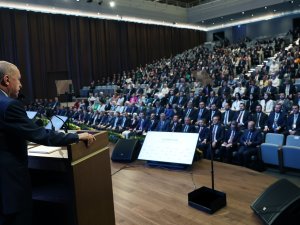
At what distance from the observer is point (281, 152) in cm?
492

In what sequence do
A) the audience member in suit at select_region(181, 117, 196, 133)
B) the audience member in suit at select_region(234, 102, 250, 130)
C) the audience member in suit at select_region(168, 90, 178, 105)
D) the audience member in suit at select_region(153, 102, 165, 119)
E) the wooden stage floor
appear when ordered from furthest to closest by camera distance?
the audience member in suit at select_region(168, 90, 178, 105) < the audience member in suit at select_region(153, 102, 165, 119) < the audience member in suit at select_region(234, 102, 250, 130) < the audience member in suit at select_region(181, 117, 196, 133) < the wooden stage floor

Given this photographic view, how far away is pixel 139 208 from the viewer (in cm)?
292

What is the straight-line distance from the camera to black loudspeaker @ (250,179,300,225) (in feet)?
6.95

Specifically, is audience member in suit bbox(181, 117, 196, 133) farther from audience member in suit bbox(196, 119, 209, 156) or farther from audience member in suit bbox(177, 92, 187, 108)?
audience member in suit bbox(177, 92, 187, 108)

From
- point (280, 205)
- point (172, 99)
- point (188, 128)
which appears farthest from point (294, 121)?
point (172, 99)

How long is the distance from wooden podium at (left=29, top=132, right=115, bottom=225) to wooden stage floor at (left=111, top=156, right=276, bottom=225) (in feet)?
2.62

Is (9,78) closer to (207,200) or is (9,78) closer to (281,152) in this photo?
(207,200)

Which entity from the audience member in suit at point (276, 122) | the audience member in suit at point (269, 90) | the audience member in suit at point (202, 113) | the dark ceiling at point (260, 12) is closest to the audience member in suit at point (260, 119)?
the audience member in suit at point (276, 122)

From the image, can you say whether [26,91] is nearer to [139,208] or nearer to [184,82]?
[184,82]

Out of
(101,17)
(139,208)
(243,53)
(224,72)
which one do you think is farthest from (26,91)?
(139,208)

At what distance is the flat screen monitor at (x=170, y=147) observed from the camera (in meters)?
3.93

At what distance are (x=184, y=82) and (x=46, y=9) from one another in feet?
26.0

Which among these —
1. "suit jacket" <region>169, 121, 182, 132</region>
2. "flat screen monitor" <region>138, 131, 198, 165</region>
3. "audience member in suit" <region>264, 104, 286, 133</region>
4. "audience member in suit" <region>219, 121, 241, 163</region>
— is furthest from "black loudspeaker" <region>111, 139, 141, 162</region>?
"audience member in suit" <region>264, 104, 286, 133</region>

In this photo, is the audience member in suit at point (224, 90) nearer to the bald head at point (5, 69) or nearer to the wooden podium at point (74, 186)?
the wooden podium at point (74, 186)
